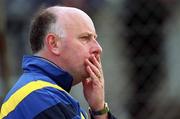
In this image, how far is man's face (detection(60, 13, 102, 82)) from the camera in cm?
345

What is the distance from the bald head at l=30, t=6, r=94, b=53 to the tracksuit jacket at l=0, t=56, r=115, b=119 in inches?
4.4

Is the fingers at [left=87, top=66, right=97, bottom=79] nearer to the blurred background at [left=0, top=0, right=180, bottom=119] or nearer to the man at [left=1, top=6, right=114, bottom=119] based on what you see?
the man at [left=1, top=6, right=114, bottom=119]

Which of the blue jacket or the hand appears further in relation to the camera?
the hand

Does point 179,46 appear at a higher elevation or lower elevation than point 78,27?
lower

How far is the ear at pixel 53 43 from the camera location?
3.43 m

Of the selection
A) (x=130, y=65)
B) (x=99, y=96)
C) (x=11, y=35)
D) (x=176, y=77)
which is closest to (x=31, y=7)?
(x=11, y=35)

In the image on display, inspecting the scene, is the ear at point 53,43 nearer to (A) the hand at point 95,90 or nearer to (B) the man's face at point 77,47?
(B) the man's face at point 77,47

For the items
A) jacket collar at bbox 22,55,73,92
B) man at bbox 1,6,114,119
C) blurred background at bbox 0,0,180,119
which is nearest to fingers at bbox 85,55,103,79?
man at bbox 1,6,114,119

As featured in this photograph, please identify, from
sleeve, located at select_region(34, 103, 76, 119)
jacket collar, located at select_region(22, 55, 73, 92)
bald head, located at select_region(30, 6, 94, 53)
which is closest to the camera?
sleeve, located at select_region(34, 103, 76, 119)

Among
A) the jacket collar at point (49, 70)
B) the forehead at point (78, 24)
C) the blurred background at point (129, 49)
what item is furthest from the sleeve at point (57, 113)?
the blurred background at point (129, 49)

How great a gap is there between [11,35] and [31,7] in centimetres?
30

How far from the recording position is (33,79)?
10.8 ft

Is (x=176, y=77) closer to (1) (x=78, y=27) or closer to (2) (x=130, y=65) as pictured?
(2) (x=130, y=65)

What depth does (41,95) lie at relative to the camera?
3.19 m
